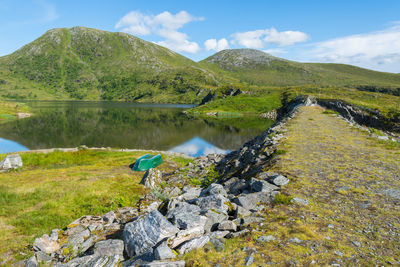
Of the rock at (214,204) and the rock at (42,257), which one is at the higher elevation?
the rock at (214,204)

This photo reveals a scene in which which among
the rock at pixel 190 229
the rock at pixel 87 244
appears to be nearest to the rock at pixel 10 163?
the rock at pixel 87 244

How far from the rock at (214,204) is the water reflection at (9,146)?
7008cm

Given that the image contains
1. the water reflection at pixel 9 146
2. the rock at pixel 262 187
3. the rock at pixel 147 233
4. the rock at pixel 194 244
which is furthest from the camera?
the water reflection at pixel 9 146

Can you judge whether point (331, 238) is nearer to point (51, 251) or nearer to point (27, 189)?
point (51, 251)

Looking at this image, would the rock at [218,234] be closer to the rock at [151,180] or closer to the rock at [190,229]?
the rock at [190,229]

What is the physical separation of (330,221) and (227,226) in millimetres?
4370

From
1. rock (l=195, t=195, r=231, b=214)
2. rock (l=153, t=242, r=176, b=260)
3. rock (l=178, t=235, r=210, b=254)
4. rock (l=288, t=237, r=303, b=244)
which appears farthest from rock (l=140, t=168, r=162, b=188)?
rock (l=288, t=237, r=303, b=244)

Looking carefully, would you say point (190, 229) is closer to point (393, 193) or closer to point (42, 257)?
point (42, 257)

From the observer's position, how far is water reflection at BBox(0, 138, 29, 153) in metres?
57.9

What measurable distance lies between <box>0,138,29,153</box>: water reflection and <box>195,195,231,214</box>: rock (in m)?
70.1

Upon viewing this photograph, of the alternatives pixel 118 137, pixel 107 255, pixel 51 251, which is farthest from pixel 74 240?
pixel 118 137

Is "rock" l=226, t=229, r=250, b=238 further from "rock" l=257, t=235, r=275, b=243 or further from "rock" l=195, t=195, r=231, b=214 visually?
"rock" l=195, t=195, r=231, b=214

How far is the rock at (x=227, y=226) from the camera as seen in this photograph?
324 inches

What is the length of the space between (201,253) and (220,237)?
112cm
